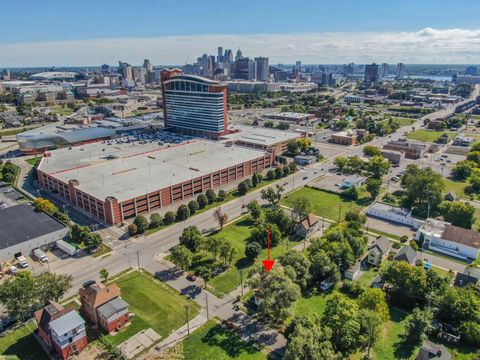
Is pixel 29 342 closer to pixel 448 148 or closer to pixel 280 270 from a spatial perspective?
pixel 280 270

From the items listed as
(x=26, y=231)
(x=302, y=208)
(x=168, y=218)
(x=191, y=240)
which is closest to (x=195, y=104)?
(x=168, y=218)

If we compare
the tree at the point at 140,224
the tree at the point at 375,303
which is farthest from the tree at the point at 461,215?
the tree at the point at 140,224

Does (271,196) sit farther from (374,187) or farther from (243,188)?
(374,187)

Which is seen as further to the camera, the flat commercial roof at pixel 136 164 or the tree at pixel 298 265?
the flat commercial roof at pixel 136 164

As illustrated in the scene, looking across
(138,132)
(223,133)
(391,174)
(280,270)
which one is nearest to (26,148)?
(138,132)

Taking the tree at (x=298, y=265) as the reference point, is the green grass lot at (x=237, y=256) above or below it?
below

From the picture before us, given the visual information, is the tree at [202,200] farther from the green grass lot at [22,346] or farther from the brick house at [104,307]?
the green grass lot at [22,346]
